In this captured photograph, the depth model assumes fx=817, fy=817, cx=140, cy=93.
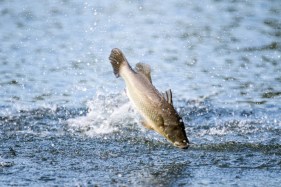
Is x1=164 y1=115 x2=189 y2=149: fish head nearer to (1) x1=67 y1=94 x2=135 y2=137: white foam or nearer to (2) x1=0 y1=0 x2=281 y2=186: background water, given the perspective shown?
(2) x1=0 y1=0 x2=281 y2=186: background water

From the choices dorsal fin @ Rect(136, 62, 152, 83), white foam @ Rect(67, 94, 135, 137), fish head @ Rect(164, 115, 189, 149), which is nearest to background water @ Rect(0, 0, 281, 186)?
white foam @ Rect(67, 94, 135, 137)

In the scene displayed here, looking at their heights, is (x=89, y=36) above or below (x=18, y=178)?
above

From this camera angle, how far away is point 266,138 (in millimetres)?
7277

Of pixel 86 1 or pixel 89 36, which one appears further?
pixel 86 1

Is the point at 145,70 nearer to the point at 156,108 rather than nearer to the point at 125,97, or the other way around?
the point at 156,108

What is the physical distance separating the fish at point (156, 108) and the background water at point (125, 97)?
0.51 meters

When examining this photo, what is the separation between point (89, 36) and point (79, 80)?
279cm

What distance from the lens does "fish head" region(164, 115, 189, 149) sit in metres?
5.55

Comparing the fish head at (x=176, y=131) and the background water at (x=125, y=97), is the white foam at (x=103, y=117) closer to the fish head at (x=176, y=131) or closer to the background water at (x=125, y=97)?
the background water at (x=125, y=97)

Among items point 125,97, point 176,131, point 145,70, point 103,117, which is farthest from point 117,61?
point 125,97

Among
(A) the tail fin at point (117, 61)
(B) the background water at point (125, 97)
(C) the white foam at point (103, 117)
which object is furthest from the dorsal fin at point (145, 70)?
(C) the white foam at point (103, 117)

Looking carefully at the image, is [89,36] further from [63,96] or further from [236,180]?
[236,180]

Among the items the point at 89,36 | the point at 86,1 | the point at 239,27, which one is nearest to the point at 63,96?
the point at 89,36

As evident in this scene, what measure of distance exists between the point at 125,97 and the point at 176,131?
354 centimetres
